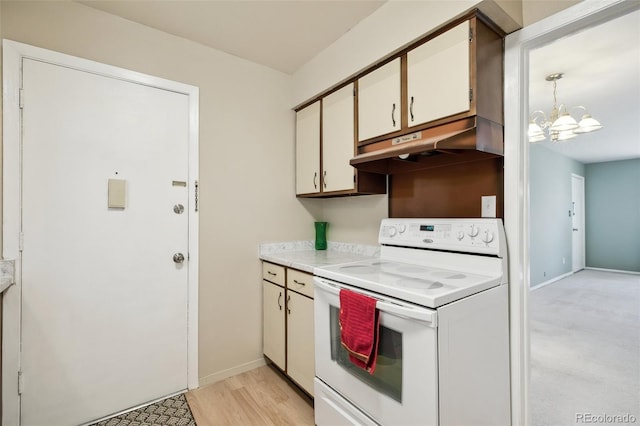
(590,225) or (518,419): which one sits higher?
(590,225)

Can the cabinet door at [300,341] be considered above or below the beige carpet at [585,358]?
above

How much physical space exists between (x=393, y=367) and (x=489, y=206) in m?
0.98

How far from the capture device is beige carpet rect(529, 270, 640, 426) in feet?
6.13

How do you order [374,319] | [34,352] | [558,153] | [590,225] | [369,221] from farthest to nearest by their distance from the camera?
[590,225] < [558,153] < [369,221] < [34,352] < [374,319]

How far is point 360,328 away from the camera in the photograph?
4.38ft

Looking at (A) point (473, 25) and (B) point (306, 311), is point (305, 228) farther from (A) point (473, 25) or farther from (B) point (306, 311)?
(A) point (473, 25)

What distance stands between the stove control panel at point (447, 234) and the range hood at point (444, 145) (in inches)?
14.3

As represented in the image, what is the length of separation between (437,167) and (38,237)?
235cm

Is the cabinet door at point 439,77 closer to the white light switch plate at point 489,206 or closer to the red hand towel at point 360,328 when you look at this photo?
the white light switch plate at point 489,206

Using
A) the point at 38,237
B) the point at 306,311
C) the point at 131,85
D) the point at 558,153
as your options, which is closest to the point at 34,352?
the point at 38,237

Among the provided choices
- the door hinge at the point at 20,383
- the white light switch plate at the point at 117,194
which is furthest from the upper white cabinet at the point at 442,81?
the door hinge at the point at 20,383

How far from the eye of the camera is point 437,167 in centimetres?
189

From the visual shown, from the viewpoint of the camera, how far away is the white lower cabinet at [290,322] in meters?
1.93

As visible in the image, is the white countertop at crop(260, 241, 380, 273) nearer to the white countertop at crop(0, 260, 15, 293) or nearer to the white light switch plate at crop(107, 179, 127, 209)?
the white light switch plate at crop(107, 179, 127, 209)
